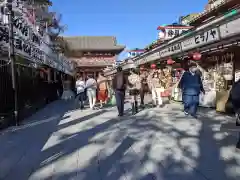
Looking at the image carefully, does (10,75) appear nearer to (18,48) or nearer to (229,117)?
(18,48)

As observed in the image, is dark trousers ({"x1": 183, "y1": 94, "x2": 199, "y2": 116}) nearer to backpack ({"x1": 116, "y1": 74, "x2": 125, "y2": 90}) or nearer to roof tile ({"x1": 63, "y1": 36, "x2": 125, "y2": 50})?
backpack ({"x1": 116, "y1": 74, "x2": 125, "y2": 90})

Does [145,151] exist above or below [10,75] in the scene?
below

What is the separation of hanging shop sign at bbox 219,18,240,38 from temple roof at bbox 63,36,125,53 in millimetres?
37635

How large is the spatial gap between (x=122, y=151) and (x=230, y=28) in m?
3.57

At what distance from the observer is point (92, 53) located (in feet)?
146

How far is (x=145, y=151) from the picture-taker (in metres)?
4.95

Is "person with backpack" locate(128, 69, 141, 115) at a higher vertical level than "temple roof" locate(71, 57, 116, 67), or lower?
lower

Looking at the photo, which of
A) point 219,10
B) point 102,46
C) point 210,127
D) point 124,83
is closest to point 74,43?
point 102,46

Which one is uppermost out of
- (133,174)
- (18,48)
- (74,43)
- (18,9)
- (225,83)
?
(74,43)

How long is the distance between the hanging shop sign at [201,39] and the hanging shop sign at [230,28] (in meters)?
0.28

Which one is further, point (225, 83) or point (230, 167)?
point (225, 83)

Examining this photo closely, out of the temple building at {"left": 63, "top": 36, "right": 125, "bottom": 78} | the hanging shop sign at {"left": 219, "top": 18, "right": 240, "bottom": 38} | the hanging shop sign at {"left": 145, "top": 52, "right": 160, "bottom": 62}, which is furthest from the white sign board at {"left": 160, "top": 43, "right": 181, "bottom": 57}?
the temple building at {"left": 63, "top": 36, "right": 125, "bottom": 78}

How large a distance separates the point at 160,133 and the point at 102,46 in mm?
39878

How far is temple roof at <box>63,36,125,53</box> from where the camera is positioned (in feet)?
145
